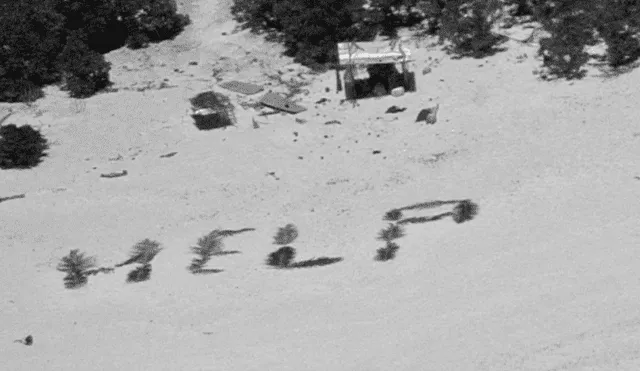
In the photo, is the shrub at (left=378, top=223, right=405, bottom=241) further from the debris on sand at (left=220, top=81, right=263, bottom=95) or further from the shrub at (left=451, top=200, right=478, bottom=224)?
the debris on sand at (left=220, top=81, right=263, bottom=95)

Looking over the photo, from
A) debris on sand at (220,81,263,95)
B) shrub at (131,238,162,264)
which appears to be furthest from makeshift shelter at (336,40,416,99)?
shrub at (131,238,162,264)

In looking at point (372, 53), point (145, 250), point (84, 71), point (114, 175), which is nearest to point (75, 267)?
point (145, 250)

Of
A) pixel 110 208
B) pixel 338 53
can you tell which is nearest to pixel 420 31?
pixel 338 53

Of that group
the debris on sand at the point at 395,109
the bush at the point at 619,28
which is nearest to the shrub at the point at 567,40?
the bush at the point at 619,28

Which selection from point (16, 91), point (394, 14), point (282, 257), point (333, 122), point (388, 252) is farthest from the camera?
point (394, 14)

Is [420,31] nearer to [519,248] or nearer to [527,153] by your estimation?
[527,153]

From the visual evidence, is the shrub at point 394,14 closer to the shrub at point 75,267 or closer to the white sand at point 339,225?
the white sand at point 339,225

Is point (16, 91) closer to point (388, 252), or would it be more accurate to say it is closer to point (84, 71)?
point (84, 71)
